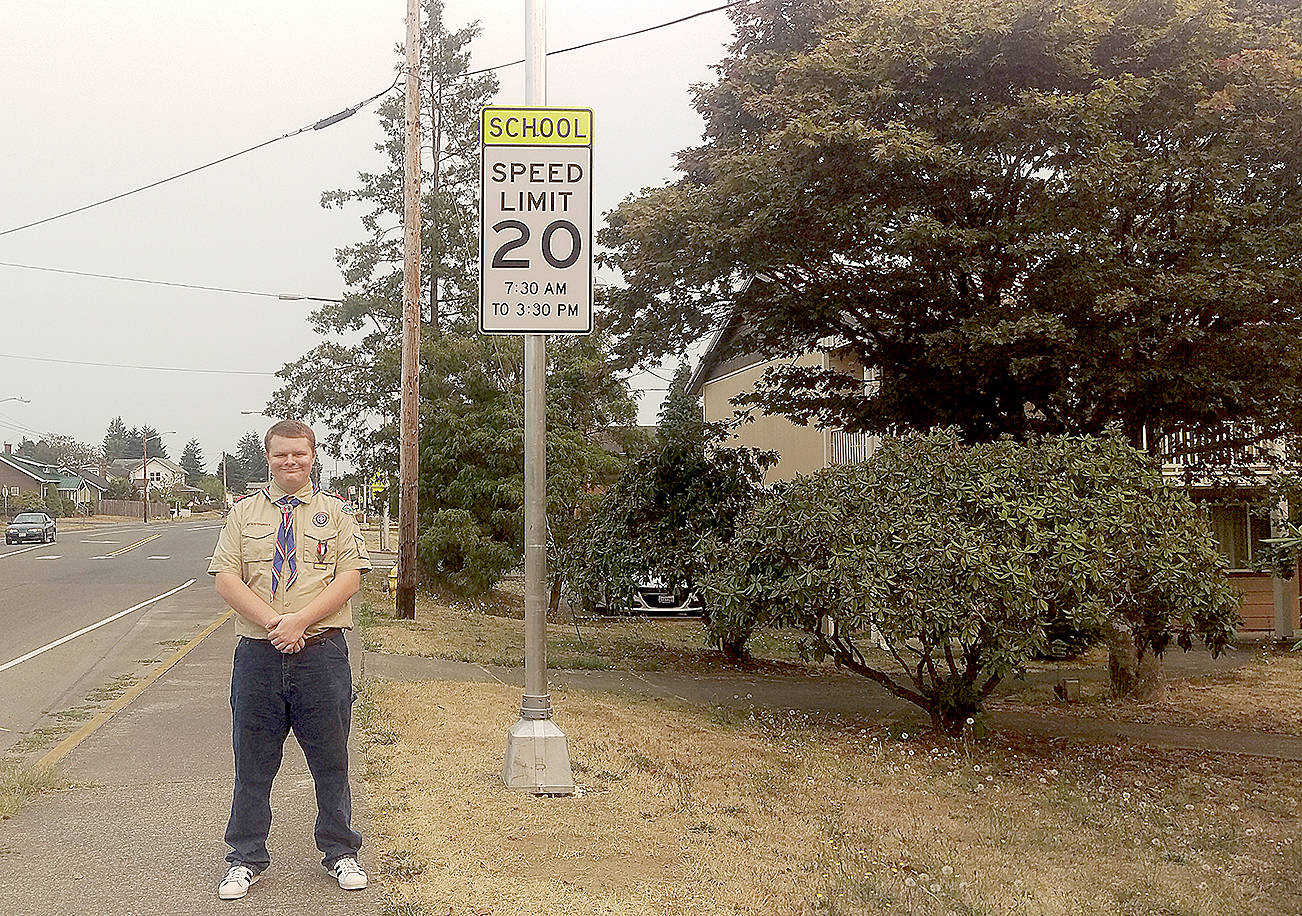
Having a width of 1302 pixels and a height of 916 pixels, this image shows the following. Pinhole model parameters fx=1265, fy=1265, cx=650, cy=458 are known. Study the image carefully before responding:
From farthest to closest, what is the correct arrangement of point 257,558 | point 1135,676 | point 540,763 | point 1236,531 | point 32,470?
point 32,470 < point 1236,531 < point 1135,676 < point 540,763 < point 257,558

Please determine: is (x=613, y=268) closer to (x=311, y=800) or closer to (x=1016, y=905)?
(x=311, y=800)

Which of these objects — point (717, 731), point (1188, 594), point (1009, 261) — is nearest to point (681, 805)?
point (717, 731)

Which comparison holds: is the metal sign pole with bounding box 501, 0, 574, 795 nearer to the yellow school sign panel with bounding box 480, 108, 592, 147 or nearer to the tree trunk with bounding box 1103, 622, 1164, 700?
the yellow school sign panel with bounding box 480, 108, 592, 147

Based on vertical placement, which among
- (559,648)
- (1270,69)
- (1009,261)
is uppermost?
(1270,69)

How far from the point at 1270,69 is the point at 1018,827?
7.34 meters

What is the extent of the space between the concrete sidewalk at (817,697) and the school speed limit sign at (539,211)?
5795 mm

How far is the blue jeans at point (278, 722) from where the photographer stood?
16.4 feet

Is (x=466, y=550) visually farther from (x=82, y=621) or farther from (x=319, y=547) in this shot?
(x=319, y=547)

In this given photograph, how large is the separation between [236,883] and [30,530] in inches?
1875

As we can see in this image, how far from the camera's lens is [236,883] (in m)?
5.02

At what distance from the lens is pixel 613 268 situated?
1504 cm

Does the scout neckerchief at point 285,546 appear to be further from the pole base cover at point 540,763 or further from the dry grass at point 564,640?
the dry grass at point 564,640

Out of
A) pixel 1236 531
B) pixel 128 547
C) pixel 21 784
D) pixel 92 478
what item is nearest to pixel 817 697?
Answer: pixel 21 784

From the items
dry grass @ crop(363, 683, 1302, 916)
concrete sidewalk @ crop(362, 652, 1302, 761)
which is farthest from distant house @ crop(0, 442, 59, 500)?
dry grass @ crop(363, 683, 1302, 916)
